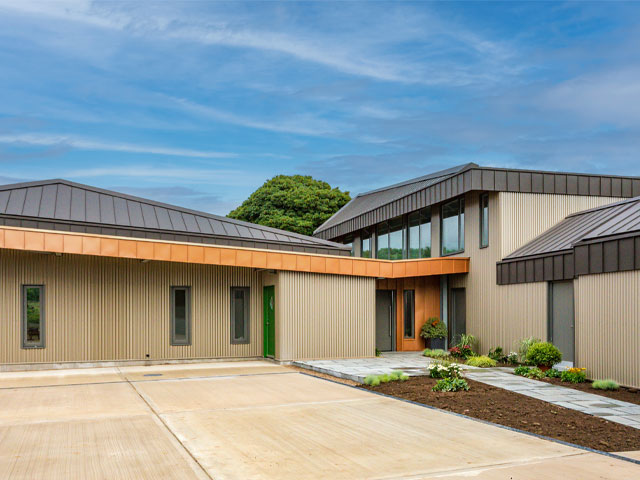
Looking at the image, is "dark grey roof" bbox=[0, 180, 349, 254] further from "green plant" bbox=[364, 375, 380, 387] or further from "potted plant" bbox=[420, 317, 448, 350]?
"green plant" bbox=[364, 375, 380, 387]

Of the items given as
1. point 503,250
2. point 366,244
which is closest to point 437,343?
point 503,250

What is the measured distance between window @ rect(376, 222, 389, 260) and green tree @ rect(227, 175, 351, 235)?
18666 mm

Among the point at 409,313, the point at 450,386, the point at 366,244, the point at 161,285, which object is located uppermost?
the point at 366,244

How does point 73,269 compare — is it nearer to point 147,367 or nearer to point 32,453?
point 147,367

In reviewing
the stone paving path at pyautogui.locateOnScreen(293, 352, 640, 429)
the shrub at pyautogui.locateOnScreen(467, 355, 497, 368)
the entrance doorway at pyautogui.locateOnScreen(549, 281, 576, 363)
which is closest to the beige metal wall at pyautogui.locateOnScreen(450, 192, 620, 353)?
the entrance doorway at pyautogui.locateOnScreen(549, 281, 576, 363)

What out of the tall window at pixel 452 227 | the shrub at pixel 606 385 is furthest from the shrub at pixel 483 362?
the tall window at pixel 452 227

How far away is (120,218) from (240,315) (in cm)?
464

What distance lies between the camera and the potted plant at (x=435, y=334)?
72.8ft

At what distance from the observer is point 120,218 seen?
19.2m

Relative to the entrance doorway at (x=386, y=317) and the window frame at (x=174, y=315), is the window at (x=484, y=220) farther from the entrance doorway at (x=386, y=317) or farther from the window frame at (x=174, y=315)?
the window frame at (x=174, y=315)

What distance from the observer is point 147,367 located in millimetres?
17844

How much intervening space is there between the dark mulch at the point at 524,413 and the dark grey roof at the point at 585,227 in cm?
457

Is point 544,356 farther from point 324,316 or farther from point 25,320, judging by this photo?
point 25,320

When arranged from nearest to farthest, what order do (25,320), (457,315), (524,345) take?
(25,320) < (524,345) < (457,315)
